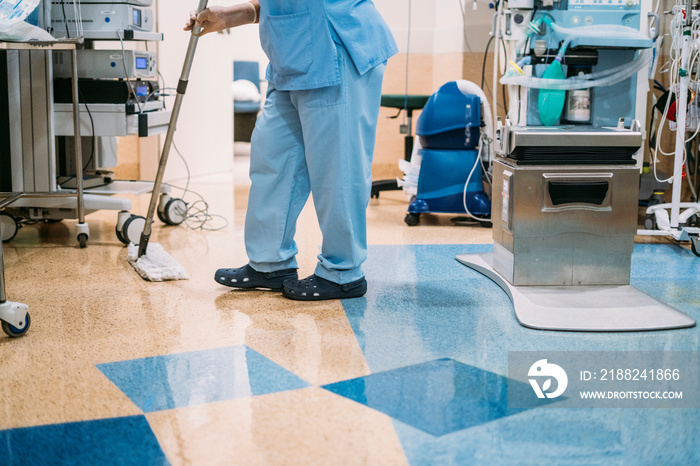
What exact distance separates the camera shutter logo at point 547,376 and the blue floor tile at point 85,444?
2.32ft

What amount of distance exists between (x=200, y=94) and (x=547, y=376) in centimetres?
352

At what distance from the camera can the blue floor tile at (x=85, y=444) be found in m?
1.14

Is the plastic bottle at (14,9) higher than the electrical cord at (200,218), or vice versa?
the plastic bottle at (14,9)

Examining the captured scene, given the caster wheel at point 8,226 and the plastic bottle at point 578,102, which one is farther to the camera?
the plastic bottle at point 578,102

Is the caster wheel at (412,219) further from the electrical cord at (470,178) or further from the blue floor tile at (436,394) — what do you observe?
the blue floor tile at (436,394)

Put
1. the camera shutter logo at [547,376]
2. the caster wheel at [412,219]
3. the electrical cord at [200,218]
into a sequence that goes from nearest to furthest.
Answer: the camera shutter logo at [547,376], the electrical cord at [200,218], the caster wheel at [412,219]

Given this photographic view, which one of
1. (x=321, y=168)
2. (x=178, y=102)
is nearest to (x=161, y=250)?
(x=178, y=102)

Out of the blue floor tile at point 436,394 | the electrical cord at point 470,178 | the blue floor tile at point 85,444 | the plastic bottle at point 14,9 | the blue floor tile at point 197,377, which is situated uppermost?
the plastic bottle at point 14,9

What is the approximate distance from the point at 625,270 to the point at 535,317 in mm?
402

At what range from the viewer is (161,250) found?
8.17 ft

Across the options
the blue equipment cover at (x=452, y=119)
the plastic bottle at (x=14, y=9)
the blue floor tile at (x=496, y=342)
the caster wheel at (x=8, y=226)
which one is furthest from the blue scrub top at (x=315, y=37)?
the caster wheel at (x=8, y=226)

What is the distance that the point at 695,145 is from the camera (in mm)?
3363

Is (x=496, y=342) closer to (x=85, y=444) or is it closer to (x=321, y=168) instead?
(x=321, y=168)

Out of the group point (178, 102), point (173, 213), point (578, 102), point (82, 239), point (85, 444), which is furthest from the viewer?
point (173, 213)
